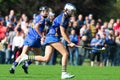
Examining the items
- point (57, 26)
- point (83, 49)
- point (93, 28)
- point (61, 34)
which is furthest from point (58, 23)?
point (93, 28)

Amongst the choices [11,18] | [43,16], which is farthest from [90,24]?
[43,16]

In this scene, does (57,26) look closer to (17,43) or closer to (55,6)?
(17,43)

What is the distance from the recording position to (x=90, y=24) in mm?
31797

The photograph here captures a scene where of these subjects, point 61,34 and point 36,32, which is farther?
point 36,32

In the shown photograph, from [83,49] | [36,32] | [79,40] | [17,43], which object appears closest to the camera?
[36,32]

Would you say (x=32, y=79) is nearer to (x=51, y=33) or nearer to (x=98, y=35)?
(x=51, y=33)

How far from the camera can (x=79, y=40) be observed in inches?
1200

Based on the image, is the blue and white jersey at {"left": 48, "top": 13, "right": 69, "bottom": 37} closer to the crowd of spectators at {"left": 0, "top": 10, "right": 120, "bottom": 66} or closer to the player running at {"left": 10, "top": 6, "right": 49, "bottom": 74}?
the player running at {"left": 10, "top": 6, "right": 49, "bottom": 74}

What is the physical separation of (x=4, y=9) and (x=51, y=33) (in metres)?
31.1

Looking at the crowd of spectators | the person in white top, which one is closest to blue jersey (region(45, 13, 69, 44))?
the crowd of spectators

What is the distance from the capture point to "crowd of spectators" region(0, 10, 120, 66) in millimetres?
29500

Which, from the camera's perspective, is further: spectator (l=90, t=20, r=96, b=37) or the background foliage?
the background foliage

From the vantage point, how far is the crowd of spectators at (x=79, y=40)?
96.8 feet

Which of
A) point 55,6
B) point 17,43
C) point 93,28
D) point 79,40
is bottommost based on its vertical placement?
point 17,43
